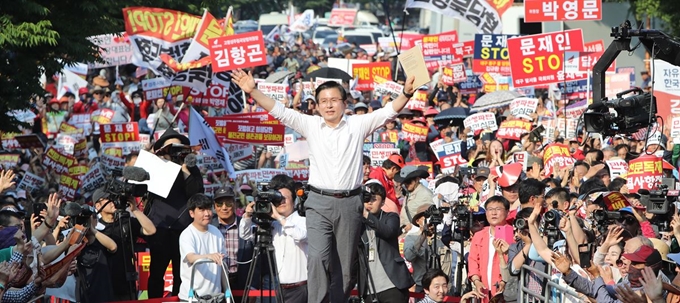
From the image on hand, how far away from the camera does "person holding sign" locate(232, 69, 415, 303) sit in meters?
10.5

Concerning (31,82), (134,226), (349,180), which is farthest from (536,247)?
(31,82)

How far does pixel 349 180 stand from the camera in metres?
10.5

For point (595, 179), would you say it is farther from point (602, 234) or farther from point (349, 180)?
point (349, 180)

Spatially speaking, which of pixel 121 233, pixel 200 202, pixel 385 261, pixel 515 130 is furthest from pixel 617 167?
pixel 121 233

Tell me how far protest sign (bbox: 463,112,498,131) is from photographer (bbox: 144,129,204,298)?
8743 millimetres

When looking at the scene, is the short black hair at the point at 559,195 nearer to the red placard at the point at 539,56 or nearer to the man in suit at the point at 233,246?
the man in suit at the point at 233,246

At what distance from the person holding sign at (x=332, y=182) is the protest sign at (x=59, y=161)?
8461mm

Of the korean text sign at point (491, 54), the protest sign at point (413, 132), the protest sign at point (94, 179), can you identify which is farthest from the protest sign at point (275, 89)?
the protest sign at point (94, 179)

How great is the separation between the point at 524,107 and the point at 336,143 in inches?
494

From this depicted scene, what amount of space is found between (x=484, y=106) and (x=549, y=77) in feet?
8.57

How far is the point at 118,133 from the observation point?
64.8 ft

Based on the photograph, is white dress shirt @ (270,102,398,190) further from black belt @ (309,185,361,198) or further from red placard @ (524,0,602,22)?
red placard @ (524,0,602,22)

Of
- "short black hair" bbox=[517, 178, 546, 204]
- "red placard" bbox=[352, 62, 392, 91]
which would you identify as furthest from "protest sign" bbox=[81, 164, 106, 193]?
"red placard" bbox=[352, 62, 392, 91]

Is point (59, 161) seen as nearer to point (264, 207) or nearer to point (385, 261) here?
point (385, 261)
